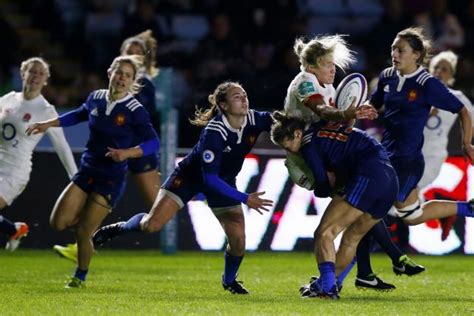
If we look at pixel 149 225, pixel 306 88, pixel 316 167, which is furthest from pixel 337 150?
pixel 149 225

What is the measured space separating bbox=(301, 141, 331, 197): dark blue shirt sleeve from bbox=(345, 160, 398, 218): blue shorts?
6.8 inches

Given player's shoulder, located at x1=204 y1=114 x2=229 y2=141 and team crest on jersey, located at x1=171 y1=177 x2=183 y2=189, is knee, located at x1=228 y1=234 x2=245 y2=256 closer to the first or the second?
team crest on jersey, located at x1=171 y1=177 x2=183 y2=189

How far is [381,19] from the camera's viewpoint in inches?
765

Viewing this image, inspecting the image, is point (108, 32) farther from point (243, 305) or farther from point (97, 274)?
point (243, 305)

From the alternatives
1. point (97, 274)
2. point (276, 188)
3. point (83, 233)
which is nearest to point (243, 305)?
point (83, 233)

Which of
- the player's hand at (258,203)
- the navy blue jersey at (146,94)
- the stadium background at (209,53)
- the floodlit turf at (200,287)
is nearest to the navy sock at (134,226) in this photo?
the floodlit turf at (200,287)

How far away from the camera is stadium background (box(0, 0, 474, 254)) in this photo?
15.3m

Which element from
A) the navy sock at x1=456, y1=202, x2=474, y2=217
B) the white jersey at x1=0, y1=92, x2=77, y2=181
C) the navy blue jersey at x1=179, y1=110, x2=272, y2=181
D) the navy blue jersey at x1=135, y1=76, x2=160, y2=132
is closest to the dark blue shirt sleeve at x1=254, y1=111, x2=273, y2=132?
the navy blue jersey at x1=179, y1=110, x2=272, y2=181

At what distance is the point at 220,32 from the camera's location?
18359 millimetres

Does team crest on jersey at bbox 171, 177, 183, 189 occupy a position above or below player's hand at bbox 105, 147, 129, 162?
below

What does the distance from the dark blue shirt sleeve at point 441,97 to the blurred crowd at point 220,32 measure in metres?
5.86

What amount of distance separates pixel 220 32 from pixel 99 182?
7249 millimetres

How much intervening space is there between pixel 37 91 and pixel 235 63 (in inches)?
183

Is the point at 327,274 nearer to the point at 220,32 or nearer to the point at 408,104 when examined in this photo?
the point at 408,104
